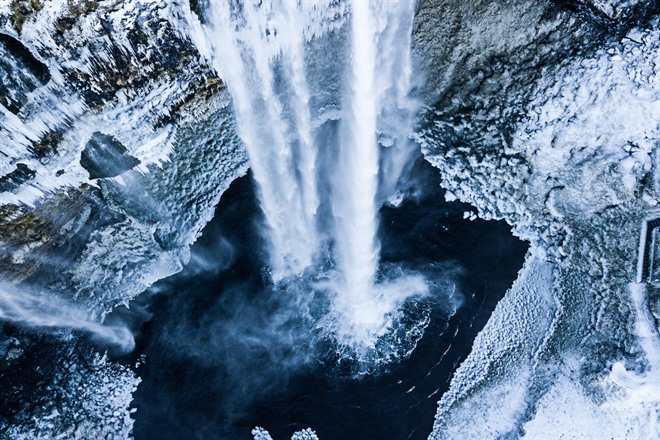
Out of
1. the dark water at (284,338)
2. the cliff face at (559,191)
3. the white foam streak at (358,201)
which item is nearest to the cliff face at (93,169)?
the dark water at (284,338)

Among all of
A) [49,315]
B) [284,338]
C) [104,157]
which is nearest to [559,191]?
[284,338]

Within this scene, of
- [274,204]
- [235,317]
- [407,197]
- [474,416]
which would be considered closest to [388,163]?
[407,197]

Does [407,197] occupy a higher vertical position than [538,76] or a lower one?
lower

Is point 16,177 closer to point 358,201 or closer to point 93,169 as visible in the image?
point 93,169

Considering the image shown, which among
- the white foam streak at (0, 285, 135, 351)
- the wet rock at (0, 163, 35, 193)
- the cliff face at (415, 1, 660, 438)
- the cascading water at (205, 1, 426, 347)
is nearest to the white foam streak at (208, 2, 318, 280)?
the cascading water at (205, 1, 426, 347)

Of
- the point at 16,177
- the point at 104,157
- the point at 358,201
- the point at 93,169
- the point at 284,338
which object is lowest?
the point at 16,177

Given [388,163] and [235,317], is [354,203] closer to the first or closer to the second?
[388,163]

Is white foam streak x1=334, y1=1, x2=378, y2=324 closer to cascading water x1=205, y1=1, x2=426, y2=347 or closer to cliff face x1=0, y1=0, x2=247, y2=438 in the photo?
cascading water x1=205, y1=1, x2=426, y2=347
